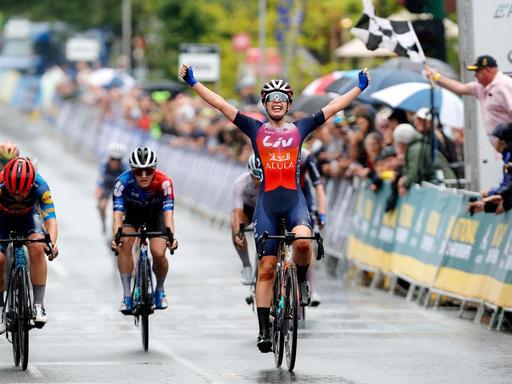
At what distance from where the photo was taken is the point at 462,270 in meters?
17.6

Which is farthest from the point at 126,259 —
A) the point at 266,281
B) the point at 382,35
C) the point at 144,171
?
the point at 382,35

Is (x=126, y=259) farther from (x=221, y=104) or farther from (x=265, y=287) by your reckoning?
(x=221, y=104)

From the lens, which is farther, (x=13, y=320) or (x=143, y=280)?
(x=143, y=280)

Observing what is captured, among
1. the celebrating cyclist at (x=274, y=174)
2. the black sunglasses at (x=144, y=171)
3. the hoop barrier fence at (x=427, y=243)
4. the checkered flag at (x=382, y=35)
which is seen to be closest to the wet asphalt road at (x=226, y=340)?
the hoop barrier fence at (x=427, y=243)

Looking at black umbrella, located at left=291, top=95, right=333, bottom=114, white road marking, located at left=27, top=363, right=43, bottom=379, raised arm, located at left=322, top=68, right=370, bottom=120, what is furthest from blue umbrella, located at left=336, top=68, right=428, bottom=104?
white road marking, located at left=27, top=363, right=43, bottom=379

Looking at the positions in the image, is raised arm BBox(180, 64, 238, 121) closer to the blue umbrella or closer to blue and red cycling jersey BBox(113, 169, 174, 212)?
blue and red cycling jersey BBox(113, 169, 174, 212)

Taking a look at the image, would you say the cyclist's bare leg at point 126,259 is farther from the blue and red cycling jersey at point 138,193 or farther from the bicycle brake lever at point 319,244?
the bicycle brake lever at point 319,244

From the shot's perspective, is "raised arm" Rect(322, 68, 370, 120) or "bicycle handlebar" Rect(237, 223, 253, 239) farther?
"bicycle handlebar" Rect(237, 223, 253, 239)

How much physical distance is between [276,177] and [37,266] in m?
2.20

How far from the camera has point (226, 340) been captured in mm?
15391

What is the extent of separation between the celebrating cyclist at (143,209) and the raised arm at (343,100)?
2183 millimetres

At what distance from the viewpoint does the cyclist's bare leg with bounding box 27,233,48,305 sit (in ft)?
45.4

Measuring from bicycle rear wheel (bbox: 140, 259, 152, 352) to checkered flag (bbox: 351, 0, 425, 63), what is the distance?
17.3 ft

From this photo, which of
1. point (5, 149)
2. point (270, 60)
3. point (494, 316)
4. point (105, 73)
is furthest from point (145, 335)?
point (105, 73)
